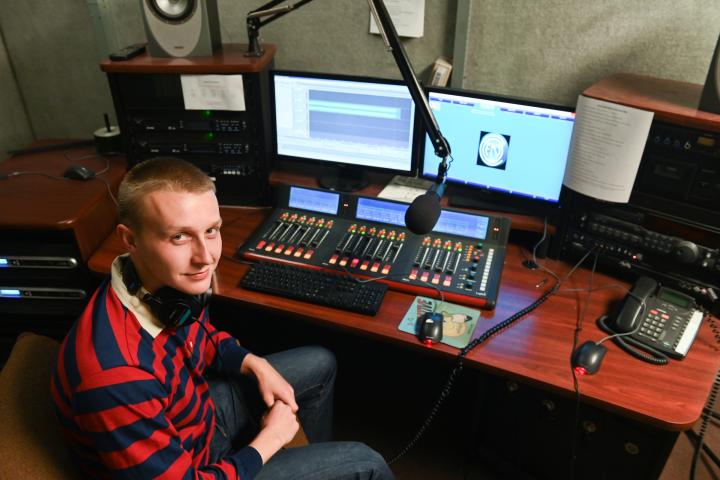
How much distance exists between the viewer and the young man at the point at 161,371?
0.90 metres

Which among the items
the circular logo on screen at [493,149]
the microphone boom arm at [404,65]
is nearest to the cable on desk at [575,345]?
the circular logo on screen at [493,149]

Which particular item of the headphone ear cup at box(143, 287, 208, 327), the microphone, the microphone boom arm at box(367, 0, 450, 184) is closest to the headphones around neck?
the headphone ear cup at box(143, 287, 208, 327)

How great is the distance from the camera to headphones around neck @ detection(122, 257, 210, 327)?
3.32ft

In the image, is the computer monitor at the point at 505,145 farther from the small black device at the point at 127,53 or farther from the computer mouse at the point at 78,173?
the computer mouse at the point at 78,173

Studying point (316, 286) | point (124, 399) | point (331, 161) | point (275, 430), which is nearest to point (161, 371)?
point (124, 399)

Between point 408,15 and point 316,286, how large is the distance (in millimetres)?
903

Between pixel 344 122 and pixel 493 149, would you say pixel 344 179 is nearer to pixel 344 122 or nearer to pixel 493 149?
pixel 344 122

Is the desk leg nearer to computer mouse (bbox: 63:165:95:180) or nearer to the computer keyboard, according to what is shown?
the computer keyboard

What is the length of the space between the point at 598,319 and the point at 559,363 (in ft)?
0.67

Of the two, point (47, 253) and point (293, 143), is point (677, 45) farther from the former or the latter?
point (47, 253)

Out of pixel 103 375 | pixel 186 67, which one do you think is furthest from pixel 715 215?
pixel 186 67

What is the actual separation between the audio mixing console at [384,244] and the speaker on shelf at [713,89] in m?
0.54

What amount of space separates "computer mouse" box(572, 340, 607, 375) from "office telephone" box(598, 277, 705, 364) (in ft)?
0.29

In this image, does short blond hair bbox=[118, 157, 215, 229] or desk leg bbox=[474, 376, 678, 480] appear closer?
short blond hair bbox=[118, 157, 215, 229]
